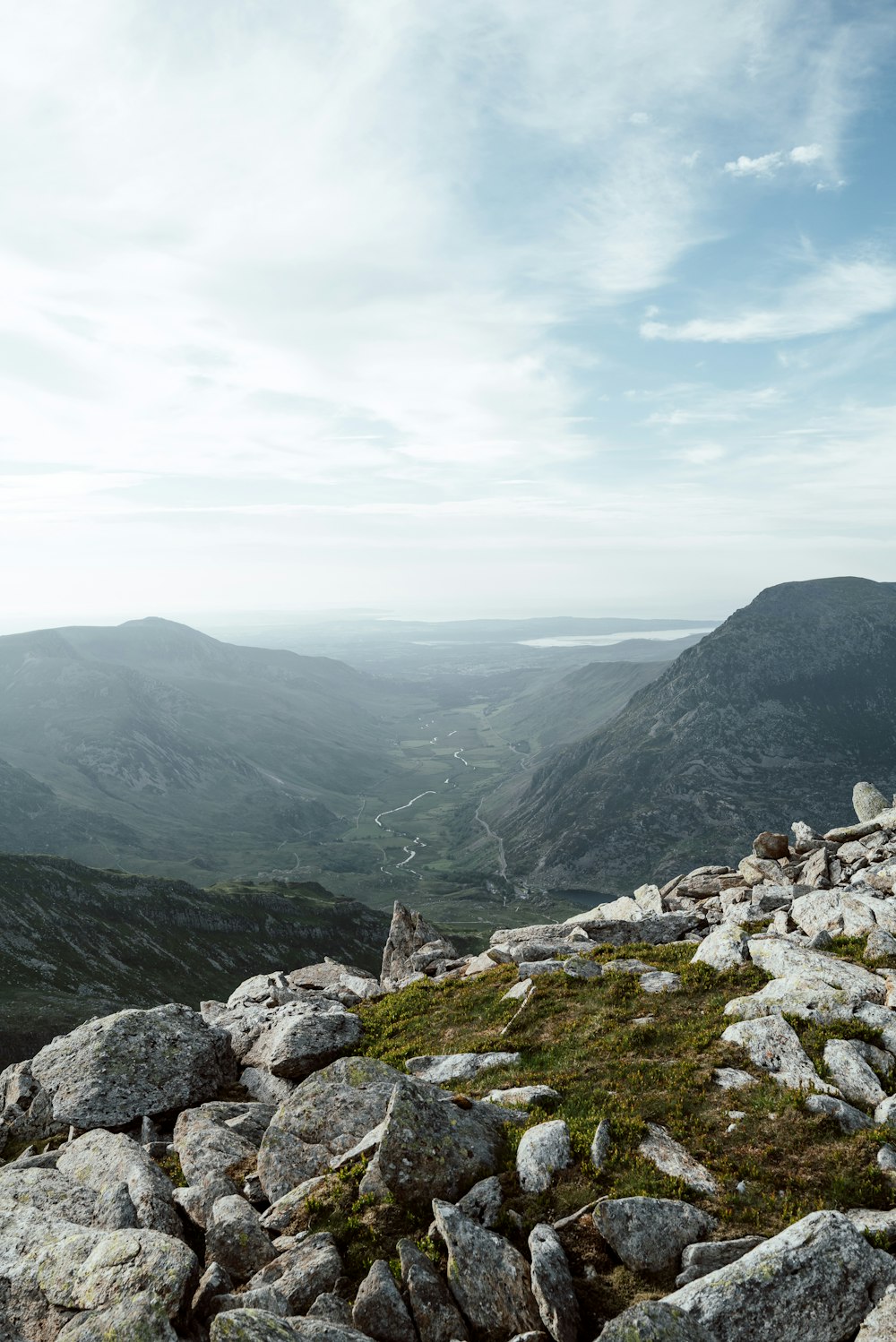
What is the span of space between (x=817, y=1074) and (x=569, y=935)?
27211mm

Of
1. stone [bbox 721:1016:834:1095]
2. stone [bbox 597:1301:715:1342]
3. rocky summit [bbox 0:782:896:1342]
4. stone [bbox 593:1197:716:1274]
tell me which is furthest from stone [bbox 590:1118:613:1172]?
stone [bbox 721:1016:834:1095]

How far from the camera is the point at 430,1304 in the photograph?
14.9m

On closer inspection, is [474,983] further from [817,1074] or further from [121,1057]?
[817,1074]

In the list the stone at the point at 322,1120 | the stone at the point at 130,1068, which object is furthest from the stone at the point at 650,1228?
the stone at the point at 130,1068

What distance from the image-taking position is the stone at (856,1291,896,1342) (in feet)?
43.2

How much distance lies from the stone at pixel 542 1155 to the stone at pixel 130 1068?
16.2 metres

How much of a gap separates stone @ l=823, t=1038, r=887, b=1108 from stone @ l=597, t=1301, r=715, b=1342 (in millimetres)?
10374

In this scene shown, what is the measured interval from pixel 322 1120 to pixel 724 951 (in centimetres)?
1971

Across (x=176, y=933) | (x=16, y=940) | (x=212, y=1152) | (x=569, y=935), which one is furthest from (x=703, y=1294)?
(x=176, y=933)

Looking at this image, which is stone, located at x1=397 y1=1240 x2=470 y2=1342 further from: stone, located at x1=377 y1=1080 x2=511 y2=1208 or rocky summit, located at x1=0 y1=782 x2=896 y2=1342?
stone, located at x1=377 y1=1080 x2=511 y2=1208

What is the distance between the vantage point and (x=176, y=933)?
198125 mm

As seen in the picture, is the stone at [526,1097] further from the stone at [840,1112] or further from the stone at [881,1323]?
the stone at [881,1323]

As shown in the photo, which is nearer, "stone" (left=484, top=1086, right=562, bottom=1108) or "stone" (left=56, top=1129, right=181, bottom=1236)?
"stone" (left=56, top=1129, right=181, bottom=1236)

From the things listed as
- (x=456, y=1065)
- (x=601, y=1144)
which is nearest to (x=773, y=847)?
(x=456, y=1065)
